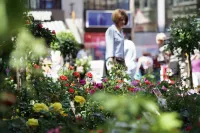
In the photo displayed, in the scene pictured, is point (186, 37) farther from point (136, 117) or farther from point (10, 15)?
point (10, 15)

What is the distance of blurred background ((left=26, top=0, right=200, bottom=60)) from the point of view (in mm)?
27453

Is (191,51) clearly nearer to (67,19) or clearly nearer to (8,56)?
(8,56)

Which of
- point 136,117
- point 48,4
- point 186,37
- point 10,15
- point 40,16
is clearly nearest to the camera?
point 10,15

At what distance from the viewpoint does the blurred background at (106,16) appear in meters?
27.5

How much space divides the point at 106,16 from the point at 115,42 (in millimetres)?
20649

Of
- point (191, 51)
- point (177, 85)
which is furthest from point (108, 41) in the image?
point (191, 51)

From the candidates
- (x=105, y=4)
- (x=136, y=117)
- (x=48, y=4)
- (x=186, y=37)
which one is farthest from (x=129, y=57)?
(x=105, y=4)

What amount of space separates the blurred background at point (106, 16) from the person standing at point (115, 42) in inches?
756

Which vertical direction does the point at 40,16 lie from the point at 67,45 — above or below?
above

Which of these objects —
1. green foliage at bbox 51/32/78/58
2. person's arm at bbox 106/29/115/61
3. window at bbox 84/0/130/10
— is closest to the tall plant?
person's arm at bbox 106/29/115/61

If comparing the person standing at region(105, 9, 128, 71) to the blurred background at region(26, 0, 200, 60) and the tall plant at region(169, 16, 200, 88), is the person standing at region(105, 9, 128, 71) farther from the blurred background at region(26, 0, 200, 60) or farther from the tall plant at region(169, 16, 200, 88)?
the blurred background at region(26, 0, 200, 60)

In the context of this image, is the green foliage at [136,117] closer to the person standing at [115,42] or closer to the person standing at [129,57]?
the person standing at [115,42]

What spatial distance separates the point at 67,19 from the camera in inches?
1091

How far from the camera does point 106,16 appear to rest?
28172 mm
